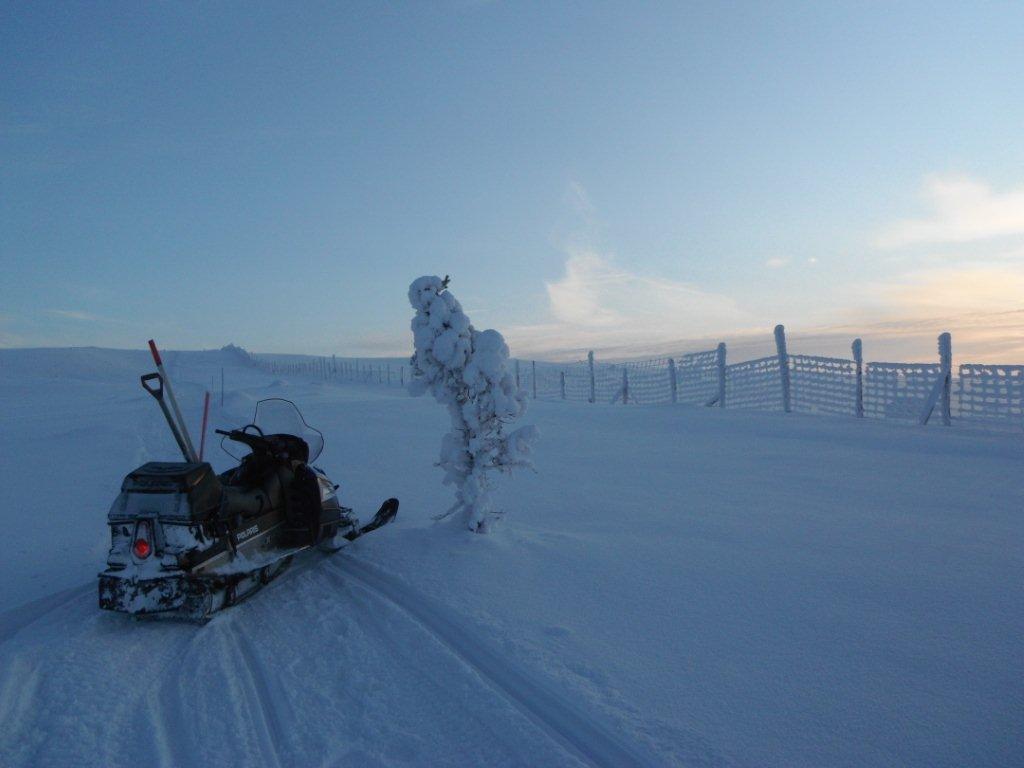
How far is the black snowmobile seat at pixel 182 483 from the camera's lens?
371 centimetres

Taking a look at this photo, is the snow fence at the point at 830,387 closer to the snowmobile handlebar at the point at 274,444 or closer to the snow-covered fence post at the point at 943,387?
the snow-covered fence post at the point at 943,387

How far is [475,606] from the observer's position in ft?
12.6

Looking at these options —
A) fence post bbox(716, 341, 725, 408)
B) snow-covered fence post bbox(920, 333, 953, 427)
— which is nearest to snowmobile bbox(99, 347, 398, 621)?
snow-covered fence post bbox(920, 333, 953, 427)

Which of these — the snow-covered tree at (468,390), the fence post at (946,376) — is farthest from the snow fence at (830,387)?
the snow-covered tree at (468,390)

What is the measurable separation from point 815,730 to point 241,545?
134 inches

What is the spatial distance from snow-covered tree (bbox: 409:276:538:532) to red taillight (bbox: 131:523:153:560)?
7.48 ft

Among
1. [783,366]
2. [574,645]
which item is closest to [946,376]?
[783,366]

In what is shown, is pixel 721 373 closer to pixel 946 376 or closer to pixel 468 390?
pixel 946 376

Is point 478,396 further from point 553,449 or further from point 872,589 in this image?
point 553,449

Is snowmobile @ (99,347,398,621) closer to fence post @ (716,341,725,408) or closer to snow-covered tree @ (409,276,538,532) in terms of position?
snow-covered tree @ (409,276,538,532)

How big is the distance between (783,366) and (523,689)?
50.5ft

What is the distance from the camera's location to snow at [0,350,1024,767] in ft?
8.48

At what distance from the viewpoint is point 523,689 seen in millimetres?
2941

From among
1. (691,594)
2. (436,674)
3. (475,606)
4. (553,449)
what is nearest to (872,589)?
(691,594)
